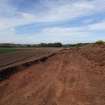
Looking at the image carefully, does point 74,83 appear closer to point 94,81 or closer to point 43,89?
point 94,81

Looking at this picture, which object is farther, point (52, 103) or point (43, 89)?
point (43, 89)

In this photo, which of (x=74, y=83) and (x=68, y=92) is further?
(x=74, y=83)

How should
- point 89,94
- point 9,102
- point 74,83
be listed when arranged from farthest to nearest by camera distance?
point 74,83 → point 89,94 → point 9,102

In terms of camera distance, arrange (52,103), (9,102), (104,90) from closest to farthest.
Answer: (52,103)
(9,102)
(104,90)

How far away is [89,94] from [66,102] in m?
1.71

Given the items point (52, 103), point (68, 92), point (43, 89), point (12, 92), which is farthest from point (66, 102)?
point (12, 92)

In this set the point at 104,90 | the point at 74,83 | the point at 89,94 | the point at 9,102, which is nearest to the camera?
the point at 9,102

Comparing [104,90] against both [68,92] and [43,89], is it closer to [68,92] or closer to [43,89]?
[68,92]

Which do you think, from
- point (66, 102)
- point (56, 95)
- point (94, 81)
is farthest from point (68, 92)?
point (94, 81)

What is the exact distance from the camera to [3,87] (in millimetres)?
13391

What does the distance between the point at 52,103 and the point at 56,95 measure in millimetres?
1191

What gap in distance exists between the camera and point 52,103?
898 centimetres

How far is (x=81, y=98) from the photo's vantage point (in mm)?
9883

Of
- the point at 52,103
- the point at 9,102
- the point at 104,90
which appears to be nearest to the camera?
the point at 52,103
